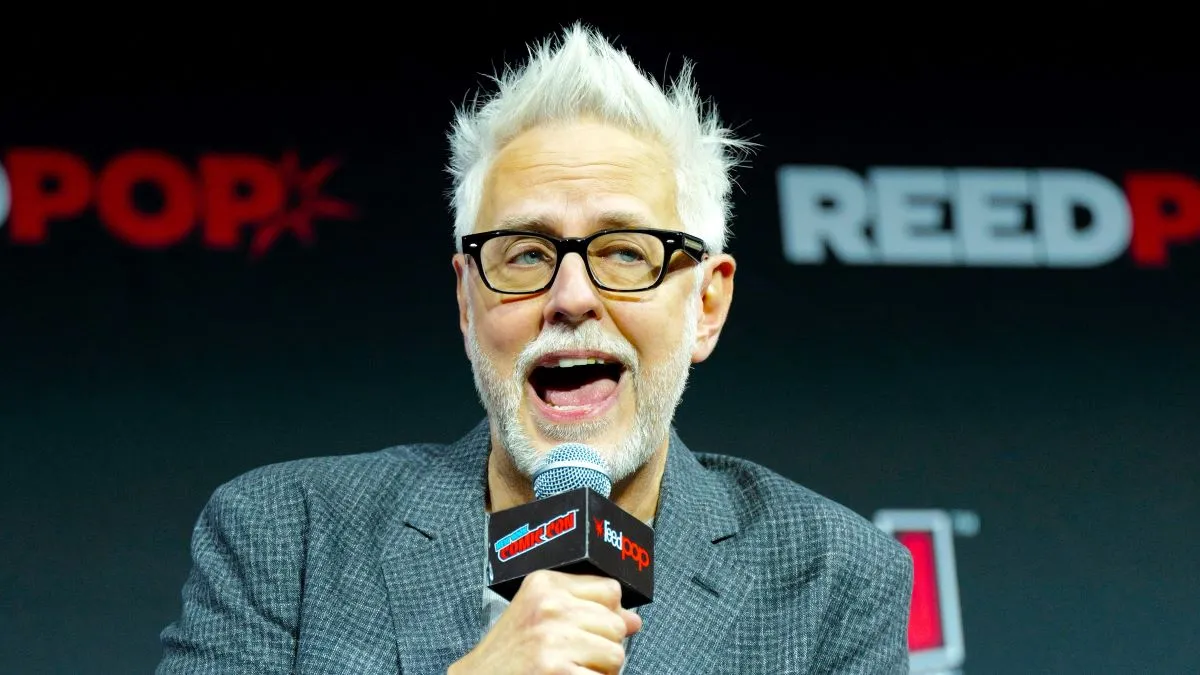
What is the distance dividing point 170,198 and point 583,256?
191 centimetres

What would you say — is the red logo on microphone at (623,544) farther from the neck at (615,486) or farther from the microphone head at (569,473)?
the neck at (615,486)

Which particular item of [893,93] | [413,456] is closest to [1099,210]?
[893,93]

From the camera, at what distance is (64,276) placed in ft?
11.4

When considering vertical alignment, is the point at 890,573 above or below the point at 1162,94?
below

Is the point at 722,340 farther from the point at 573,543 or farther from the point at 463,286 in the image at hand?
the point at 573,543

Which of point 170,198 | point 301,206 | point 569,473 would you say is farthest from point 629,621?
point 170,198

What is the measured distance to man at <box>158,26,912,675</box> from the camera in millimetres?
1979

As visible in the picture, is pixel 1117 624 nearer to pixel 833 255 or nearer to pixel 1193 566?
pixel 1193 566

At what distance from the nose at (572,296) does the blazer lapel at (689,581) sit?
393 millimetres

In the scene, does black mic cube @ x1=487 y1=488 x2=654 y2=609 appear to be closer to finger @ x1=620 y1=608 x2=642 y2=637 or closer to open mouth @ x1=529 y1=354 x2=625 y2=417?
finger @ x1=620 y1=608 x2=642 y2=637

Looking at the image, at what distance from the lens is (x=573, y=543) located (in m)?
1.47

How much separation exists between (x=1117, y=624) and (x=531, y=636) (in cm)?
255

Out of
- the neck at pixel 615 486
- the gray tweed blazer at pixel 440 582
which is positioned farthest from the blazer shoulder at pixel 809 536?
the neck at pixel 615 486

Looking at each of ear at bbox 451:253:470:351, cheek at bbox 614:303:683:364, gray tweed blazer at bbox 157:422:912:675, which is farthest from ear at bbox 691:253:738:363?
ear at bbox 451:253:470:351
